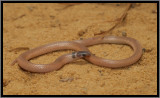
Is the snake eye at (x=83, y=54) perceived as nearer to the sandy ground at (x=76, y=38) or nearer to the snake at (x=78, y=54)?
the snake at (x=78, y=54)

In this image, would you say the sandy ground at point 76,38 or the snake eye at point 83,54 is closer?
the sandy ground at point 76,38

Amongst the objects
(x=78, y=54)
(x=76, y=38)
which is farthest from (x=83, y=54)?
(x=76, y=38)

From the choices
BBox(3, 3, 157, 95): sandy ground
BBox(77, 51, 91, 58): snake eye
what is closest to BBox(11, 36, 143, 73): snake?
BBox(77, 51, 91, 58): snake eye

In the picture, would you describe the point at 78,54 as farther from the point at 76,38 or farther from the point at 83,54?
the point at 76,38

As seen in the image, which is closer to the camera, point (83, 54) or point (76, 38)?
point (83, 54)

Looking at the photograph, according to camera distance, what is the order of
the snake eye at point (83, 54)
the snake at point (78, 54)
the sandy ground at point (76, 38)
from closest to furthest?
the sandy ground at point (76, 38) → the snake at point (78, 54) → the snake eye at point (83, 54)

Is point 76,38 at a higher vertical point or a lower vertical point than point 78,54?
higher

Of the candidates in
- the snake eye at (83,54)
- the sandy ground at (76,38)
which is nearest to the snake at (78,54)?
the snake eye at (83,54)
